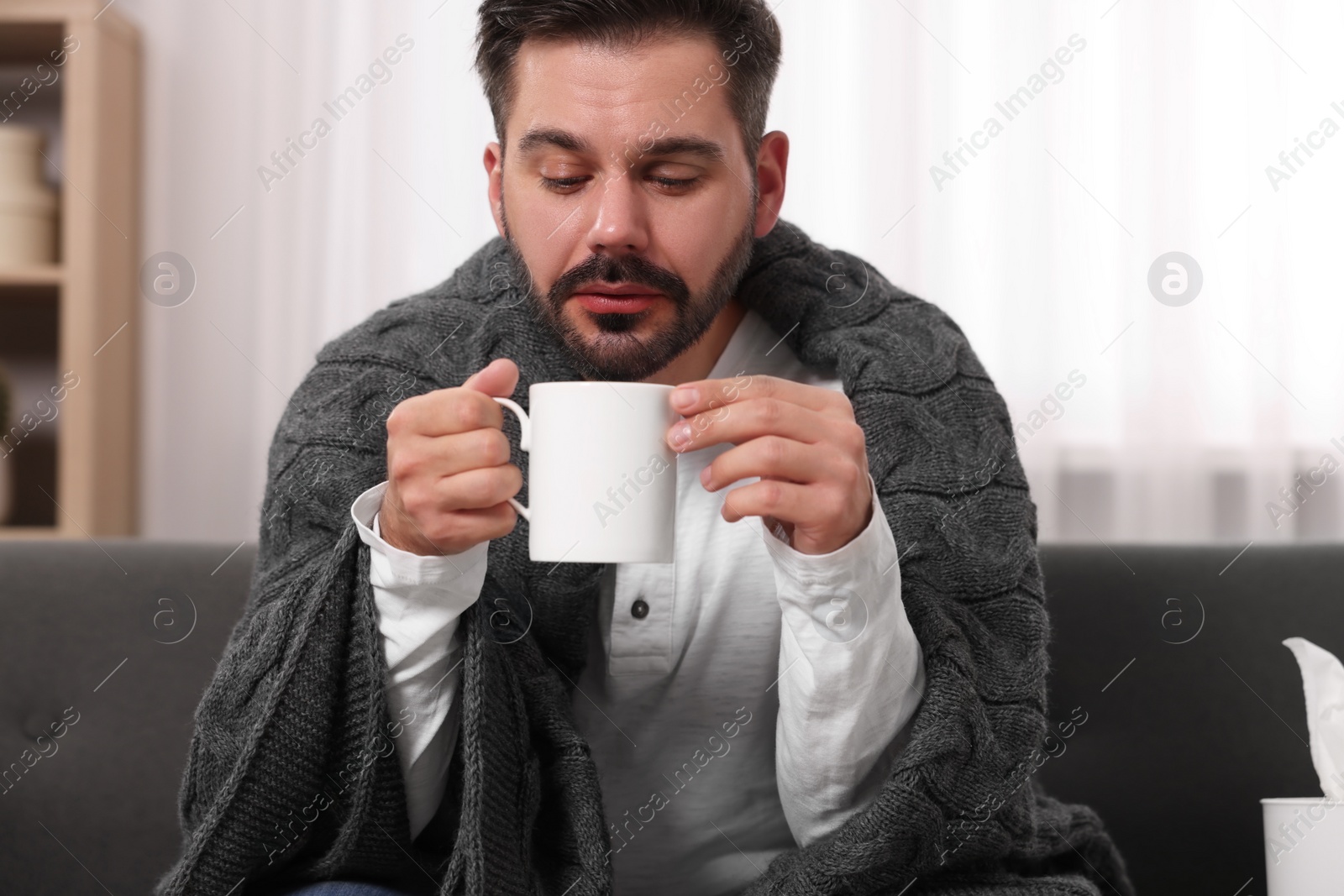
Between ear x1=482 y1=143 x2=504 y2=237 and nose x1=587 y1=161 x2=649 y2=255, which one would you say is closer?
nose x1=587 y1=161 x2=649 y2=255

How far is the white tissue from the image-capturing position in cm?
97

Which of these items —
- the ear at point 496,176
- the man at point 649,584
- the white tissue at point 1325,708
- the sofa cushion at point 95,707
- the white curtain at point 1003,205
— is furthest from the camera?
the white curtain at point 1003,205

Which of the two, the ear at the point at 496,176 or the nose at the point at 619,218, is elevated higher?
the ear at the point at 496,176

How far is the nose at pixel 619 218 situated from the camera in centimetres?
100

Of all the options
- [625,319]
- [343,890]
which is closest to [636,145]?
[625,319]

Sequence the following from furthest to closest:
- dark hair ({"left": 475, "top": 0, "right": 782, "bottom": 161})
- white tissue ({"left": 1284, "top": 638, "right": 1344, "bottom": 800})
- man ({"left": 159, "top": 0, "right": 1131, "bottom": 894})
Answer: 1. dark hair ({"left": 475, "top": 0, "right": 782, "bottom": 161})
2. white tissue ({"left": 1284, "top": 638, "right": 1344, "bottom": 800})
3. man ({"left": 159, "top": 0, "right": 1131, "bottom": 894})

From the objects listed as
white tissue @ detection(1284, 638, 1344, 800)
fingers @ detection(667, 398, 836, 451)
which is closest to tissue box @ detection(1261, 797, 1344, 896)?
white tissue @ detection(1284, 638, 1344, 800)

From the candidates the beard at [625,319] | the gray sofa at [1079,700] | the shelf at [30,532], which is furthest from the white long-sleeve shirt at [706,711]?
the shelf at [30,532]

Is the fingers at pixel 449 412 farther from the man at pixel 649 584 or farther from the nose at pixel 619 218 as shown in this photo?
the nose at pixel 619 218

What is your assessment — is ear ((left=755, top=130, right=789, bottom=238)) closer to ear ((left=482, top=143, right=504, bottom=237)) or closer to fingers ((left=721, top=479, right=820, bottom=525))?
ear ((left=482, top=143, right=504, bottom=237))

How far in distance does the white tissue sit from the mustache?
0.63 m

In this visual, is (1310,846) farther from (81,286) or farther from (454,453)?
(81,286)

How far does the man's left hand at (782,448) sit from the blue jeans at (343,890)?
42 centimetres

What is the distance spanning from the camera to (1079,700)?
137 centimetres
